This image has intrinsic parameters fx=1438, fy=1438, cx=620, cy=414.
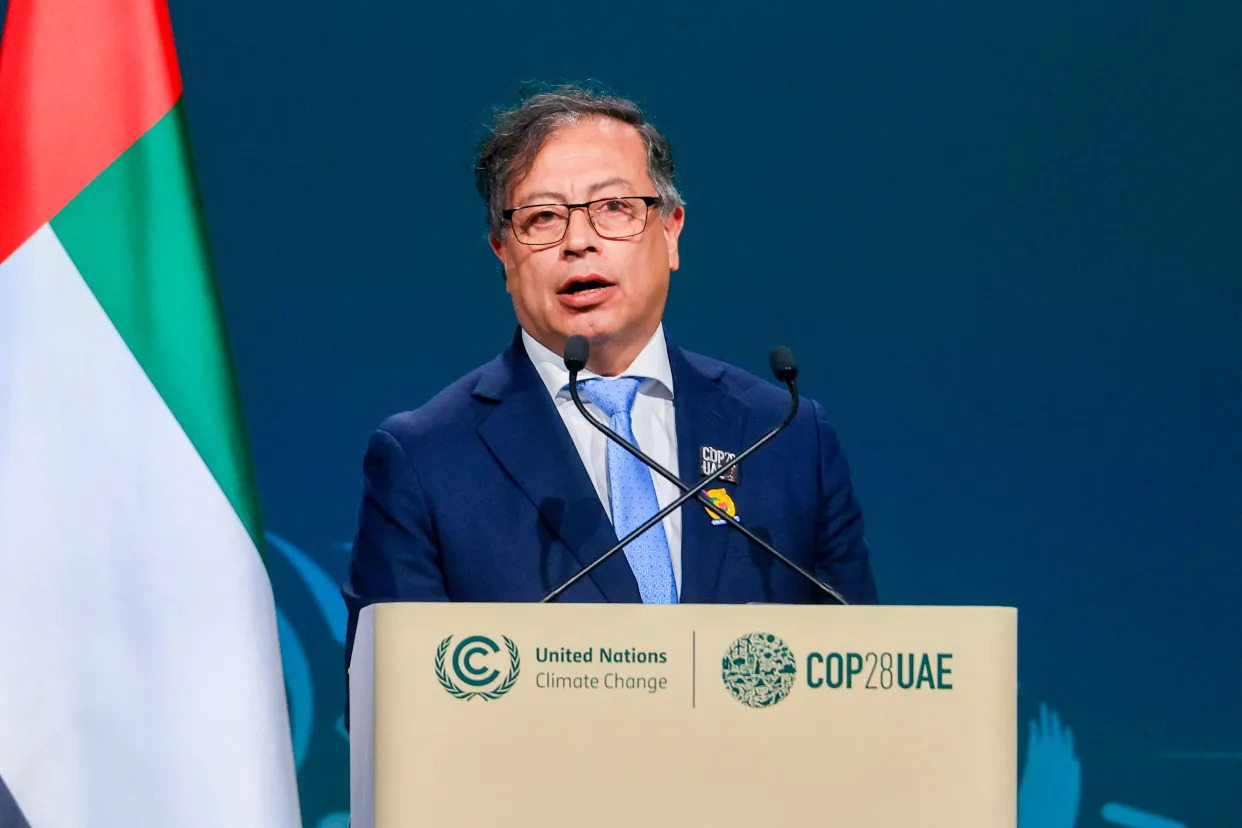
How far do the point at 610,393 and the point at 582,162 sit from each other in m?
0.37

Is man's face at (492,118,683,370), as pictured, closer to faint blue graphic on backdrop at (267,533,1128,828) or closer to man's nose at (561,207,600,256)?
man's nose at (561,207,600,256)

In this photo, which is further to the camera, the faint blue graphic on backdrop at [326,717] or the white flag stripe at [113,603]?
the faint blue graphic on backdrop at [326,717]

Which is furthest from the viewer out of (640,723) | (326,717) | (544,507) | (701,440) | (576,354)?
(326,717)

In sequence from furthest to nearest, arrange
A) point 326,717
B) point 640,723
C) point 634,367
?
1. point 326,717
2. point 634,367
3. point 640,723

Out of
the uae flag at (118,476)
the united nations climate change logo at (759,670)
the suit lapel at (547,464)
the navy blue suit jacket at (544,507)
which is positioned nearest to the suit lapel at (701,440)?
the navy blue suit jacket at (544,507)

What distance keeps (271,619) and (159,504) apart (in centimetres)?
24

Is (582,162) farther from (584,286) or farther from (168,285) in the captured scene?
(168,285)

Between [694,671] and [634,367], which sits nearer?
[694,671]

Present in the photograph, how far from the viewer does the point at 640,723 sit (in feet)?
4.72

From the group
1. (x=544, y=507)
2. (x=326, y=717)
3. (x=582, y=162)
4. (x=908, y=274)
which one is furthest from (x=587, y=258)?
(x=326, y=717)

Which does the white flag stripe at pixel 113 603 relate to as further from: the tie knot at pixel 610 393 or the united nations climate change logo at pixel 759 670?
the united nations climate change logo at pixel 759 670

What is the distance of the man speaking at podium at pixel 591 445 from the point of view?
6.65 ft

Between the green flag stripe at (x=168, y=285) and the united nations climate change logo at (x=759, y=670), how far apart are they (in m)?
1.02

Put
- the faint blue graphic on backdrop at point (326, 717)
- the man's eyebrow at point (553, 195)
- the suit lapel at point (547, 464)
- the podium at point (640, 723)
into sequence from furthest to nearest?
the faint blue graphic on backdrop at point (326, 717) < the man's eyebrow at point (553, 195) < the suit lapel at point (547, 464) < the podium at point (640, 723)
